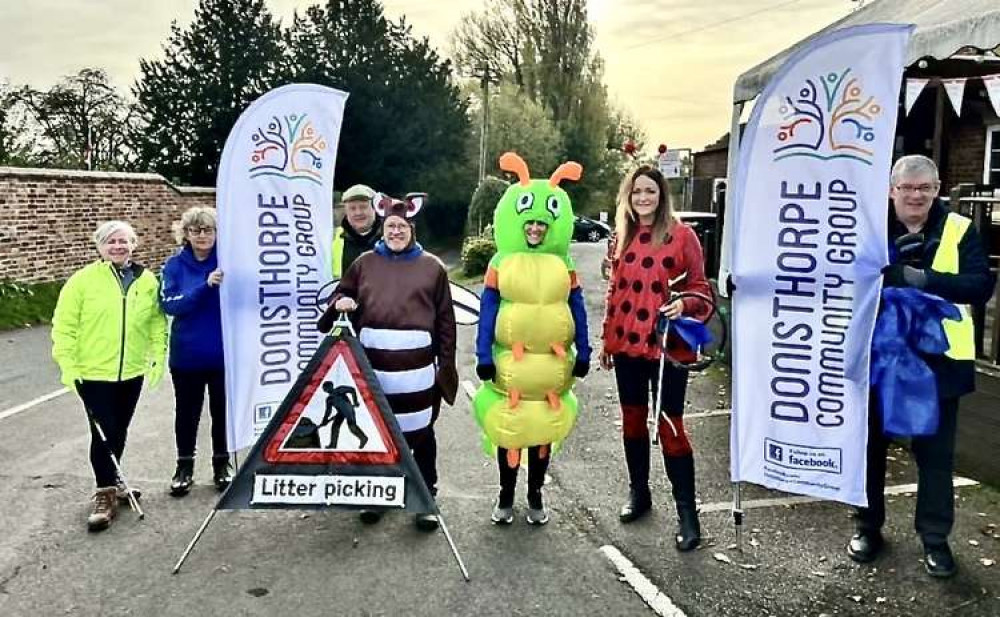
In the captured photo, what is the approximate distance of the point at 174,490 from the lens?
5.36m

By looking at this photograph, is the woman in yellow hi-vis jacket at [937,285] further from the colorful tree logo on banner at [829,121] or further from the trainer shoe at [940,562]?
the colorful tree logo on banner at [829,121]

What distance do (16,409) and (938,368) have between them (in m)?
7.35

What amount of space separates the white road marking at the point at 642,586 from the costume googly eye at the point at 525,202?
1.78 meters

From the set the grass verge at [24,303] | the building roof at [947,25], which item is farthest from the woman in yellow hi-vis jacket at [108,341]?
the grass verge at [24,303]

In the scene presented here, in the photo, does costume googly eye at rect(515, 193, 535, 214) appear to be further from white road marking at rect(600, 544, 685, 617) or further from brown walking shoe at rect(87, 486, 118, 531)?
brown walking shoe at rect(87, 486, 118, 531)

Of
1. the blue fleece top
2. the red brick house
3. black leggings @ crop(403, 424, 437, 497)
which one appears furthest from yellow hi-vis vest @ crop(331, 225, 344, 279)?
the red brick house

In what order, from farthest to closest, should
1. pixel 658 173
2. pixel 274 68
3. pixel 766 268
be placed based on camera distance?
pixel 274 68 < pixel 658 173 < pixel 766 268

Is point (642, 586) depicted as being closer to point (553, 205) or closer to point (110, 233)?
point (553, 205)

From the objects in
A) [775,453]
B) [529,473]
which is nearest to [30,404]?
[529,473]

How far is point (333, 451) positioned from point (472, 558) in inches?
34.7

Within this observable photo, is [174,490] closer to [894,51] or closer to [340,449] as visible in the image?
[340,449]

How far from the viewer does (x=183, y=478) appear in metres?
5.41

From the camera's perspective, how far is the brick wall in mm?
14719

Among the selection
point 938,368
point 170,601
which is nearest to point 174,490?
point 170,601
